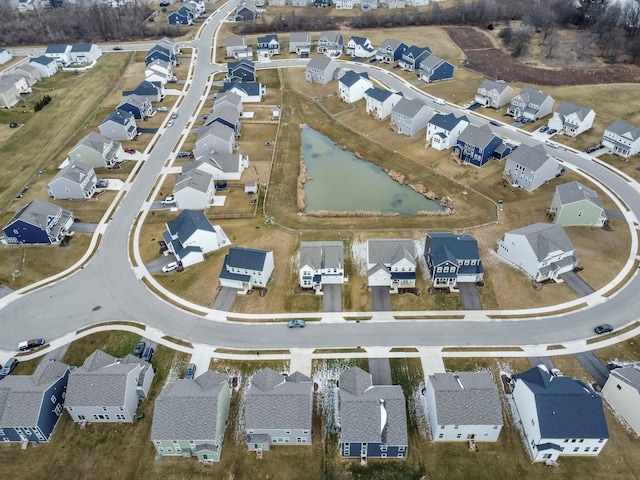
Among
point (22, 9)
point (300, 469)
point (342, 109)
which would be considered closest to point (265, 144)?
point (342, 109)

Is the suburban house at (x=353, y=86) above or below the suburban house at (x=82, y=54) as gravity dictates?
below

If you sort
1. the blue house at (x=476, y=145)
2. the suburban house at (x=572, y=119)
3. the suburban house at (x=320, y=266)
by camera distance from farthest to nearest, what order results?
the suburban house at (x=572, y=119), the blue house at (x=476, y=145), the suburban house at (x=320, y=266)

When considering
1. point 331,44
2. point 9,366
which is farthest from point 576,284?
point 331,44

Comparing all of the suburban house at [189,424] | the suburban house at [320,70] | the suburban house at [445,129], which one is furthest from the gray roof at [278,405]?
the suburban house at [320,70]

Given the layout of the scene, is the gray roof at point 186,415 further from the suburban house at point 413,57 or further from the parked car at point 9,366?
the suburban house at point 413,57

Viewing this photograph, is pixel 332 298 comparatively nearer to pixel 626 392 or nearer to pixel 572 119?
pixel 626 392
